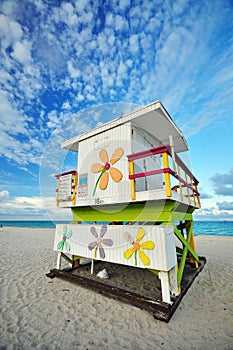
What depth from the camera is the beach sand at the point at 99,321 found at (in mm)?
3041

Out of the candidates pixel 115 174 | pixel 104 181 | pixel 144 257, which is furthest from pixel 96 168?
pixel 144 257

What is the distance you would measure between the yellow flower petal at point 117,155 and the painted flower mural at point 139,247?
240 centimetres

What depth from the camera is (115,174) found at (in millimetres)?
5504

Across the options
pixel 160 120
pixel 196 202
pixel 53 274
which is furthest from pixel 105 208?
pixel 196 202

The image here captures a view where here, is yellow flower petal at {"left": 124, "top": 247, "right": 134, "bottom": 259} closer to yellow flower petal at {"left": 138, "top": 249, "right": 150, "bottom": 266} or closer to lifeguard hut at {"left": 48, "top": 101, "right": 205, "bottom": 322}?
lifeguard hut at {"left": 48, "top": 101, "right": 205, "bottom": 322}

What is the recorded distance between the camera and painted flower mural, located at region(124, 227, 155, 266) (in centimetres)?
399

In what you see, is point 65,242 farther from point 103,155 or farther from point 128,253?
point 103,155

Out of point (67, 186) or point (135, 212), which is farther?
point (67, 186)

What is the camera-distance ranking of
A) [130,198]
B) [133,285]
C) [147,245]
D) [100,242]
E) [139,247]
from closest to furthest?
[147,245], [139,247], [130,198], [100,242], [133,285]

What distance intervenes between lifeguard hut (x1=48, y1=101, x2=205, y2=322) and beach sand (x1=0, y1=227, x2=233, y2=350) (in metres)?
0.55

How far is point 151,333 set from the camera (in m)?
3.27

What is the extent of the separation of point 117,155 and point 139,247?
9.63ft

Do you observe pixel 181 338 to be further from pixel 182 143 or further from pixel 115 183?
pixel 182 143

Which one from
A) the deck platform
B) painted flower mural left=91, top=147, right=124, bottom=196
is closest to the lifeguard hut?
painted flower mural left=91, top=147, right=124, bottom=196
